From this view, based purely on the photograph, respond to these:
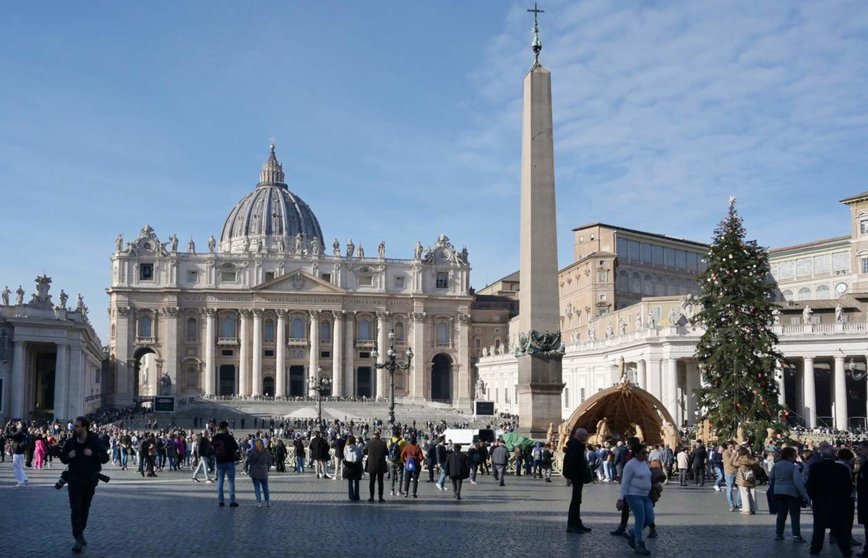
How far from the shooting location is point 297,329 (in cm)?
9456

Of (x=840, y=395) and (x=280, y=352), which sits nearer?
(x=840, y=395)

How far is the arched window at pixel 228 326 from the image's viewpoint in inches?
3674

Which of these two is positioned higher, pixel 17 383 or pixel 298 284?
pixel 298 284

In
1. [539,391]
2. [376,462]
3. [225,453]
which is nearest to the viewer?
[225,453]

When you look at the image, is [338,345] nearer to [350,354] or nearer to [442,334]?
[350,354]

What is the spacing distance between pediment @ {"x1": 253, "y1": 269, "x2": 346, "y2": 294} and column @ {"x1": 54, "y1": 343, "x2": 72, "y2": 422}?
39.0m

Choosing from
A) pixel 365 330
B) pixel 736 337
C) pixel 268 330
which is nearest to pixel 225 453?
pixel 736 337

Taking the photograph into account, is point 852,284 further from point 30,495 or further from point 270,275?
point 30,495

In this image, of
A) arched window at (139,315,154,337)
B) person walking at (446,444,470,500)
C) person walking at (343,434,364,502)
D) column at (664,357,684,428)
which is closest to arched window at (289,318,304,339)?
arched window at (139,315,154,337)

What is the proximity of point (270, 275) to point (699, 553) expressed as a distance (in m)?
84.2

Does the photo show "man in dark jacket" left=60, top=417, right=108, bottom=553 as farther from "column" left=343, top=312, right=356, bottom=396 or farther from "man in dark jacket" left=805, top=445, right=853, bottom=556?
"column" left=343, top=312, right=356, bottom=396

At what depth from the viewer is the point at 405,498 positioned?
1867 cm

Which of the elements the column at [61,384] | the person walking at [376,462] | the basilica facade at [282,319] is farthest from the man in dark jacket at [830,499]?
the basilica facade at [282,319]

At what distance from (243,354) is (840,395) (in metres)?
55.9
